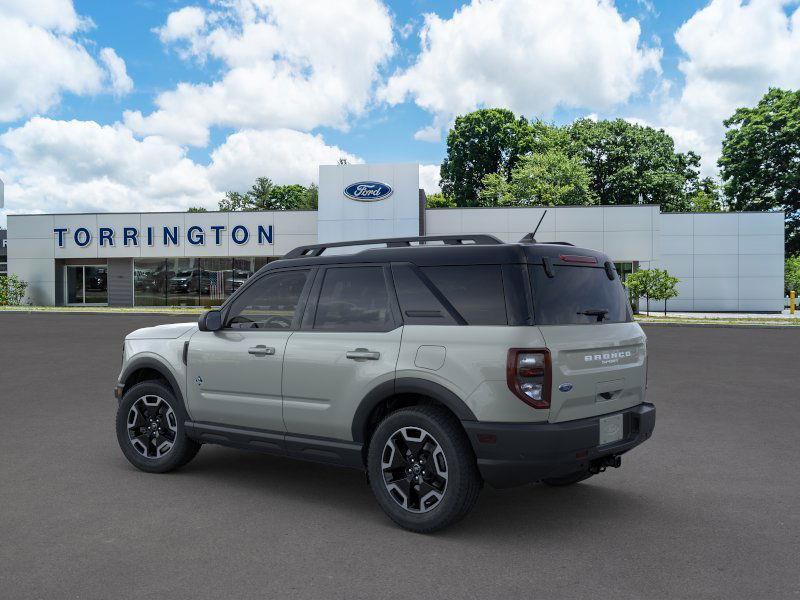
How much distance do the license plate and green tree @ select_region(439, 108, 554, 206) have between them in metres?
58.8

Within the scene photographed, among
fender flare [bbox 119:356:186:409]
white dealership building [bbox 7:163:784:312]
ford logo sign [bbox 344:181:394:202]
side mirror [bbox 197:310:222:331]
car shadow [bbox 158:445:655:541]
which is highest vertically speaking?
ford logo sign [bbox 344:181:394:202]

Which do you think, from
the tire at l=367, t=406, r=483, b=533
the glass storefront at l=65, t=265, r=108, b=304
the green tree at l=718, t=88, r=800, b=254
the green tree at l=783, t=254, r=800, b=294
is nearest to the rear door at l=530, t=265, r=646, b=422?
the tire at l=367, t=406, r=483, b=533

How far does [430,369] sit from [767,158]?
48.5 meters

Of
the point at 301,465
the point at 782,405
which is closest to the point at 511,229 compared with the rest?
the point at 782,405

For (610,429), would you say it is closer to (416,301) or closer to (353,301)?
(416,301)

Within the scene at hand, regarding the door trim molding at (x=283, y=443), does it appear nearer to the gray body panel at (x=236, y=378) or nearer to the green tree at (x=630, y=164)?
the gray body panel at (x=236, y=378)

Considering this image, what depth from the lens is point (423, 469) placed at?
14.3ft

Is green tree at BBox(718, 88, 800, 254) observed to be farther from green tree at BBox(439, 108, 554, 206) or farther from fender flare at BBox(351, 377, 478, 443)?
fender flare at BBox(351, 377, 478, 443)

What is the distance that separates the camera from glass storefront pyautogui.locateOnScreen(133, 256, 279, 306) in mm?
39656

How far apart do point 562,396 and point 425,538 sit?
121cm

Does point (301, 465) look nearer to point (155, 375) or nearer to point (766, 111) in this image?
point (155, 375)

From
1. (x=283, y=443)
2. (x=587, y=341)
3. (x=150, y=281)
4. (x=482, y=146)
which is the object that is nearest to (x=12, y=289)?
(x=150, y=281)

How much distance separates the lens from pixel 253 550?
402cm

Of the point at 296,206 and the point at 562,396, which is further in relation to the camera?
the point at 296,206
